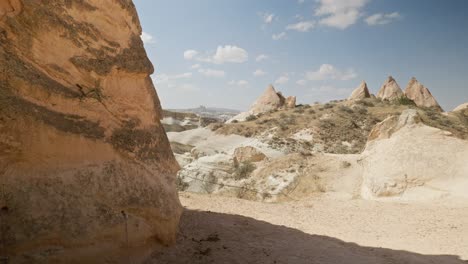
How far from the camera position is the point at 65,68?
4.47 metres

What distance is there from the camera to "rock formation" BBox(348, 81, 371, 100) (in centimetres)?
3679

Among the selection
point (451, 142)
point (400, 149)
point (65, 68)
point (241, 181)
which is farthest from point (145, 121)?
point (451, 142)

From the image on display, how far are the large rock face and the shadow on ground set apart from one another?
494 mm

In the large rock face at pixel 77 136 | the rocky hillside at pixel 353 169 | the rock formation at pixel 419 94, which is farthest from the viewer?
the rock formation at pixel 419 94

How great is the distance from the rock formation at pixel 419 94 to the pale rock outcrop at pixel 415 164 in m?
26.5

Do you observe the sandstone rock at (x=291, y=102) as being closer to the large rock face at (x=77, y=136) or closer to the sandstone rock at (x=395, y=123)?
the sandstone rock at (x=395, y=123)

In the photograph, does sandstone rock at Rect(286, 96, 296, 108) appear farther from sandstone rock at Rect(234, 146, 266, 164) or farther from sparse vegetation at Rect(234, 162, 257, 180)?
sparse vegetation at Rect(234, 162, 257, 180)

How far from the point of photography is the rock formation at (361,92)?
121 ft

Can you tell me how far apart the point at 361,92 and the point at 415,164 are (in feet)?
86.8

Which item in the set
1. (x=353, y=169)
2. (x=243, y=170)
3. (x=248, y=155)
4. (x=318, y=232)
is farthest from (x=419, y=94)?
(x=318, y=232)

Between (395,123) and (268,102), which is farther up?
(268,102)

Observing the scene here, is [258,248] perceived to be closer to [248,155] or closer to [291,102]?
[248,155]

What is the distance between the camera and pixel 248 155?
1692cm

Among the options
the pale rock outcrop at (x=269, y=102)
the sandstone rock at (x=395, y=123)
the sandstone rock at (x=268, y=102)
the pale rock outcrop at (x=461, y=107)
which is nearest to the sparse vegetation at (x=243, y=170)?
the sandstone rock at (x=395, y=123)
